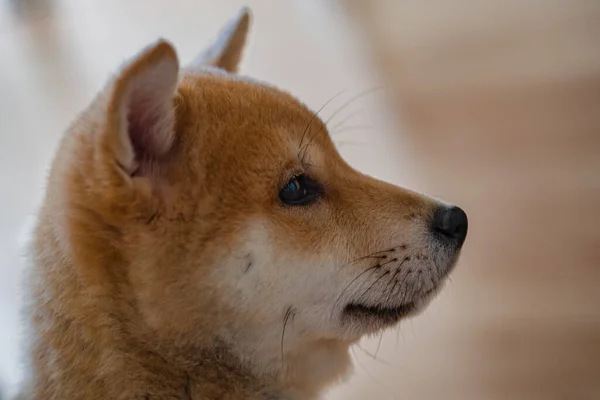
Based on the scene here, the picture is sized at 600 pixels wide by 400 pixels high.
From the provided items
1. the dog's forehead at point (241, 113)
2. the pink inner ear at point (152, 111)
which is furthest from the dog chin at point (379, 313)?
the pink inner ear at point (152, 111)

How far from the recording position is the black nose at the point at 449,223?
1149mm

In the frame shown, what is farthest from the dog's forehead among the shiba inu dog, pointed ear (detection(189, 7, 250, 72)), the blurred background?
the blurred background

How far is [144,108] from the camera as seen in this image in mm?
984

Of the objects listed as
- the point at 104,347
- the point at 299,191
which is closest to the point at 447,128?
the point at 299,191

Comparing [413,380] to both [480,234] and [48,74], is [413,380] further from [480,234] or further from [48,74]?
[48,74]

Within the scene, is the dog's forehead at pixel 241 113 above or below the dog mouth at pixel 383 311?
above

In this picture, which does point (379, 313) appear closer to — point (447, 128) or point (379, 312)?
point (379, 312)

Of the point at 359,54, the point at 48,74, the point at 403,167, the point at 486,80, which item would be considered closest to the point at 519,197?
the point at 403,167

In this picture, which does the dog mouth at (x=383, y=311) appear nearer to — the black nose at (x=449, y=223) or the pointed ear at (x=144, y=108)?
the black nose at (x=449, y=223)

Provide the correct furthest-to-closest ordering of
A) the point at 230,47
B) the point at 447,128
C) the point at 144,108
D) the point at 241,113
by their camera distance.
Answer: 1. the point at 447,128
2. the point at 230,47
3. the point at 241,113
4. the point at 144,108

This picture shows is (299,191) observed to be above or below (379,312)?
above

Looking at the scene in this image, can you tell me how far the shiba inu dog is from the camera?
994 mm

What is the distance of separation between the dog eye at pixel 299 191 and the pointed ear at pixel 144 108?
0.19 meters

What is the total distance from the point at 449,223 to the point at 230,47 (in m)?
0.56
